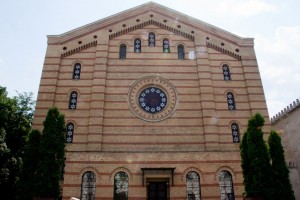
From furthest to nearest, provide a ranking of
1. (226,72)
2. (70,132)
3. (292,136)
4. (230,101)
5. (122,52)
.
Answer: (292,136)
(122,52)
(226,72)
(230,101)
(70,132)

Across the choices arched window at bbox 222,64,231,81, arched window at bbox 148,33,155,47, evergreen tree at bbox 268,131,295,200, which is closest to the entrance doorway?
evergreen tree at bbox 268,131,295,200

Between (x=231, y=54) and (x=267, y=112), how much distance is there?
16.4 ft

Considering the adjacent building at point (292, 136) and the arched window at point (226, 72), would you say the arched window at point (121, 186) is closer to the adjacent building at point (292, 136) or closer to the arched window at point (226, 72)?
the arched window at point (226, 72)

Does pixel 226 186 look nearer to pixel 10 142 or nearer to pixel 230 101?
pixel 230 101

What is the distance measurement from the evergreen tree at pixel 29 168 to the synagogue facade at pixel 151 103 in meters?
2.10

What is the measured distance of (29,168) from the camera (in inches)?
603

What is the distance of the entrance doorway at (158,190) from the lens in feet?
57.3

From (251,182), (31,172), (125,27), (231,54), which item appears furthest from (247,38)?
(31,172)

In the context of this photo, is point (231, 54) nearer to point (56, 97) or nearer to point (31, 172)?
point (56, 97)

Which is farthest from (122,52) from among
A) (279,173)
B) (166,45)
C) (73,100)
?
(279,173)

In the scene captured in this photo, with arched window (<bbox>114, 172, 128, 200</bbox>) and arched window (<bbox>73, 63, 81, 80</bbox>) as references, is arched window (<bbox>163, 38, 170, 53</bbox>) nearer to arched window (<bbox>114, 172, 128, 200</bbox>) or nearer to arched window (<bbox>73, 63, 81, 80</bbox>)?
arched window (<bbox>73, 63, 81, 80</bbox>)

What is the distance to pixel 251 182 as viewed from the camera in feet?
47.9

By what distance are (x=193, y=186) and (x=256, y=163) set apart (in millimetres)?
4416

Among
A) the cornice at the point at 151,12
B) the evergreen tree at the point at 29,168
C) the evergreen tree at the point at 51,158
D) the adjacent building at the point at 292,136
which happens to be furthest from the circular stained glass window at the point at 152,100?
the adjacent building at the point at 292,136
